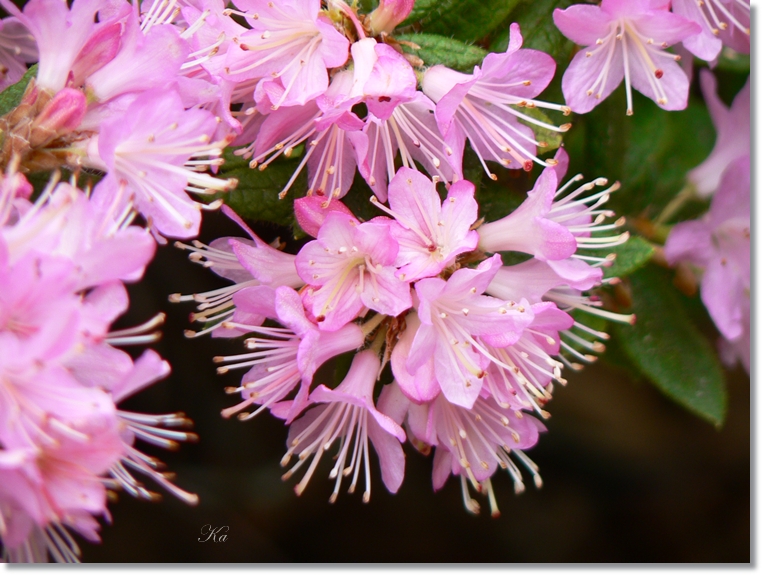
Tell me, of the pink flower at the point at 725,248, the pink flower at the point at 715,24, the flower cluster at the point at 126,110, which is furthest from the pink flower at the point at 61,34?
the pink flower at the point at 725,248

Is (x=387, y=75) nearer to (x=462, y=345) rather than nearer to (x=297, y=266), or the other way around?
(x=297, y=266)

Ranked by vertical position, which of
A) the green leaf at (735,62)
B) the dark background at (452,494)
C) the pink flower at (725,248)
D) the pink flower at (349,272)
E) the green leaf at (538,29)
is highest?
the green leaf at (538,29)

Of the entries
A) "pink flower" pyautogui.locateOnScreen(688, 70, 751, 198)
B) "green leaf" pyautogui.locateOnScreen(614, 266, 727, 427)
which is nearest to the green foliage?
"pink flower" pyautogui.locateOnScreen(688, 70, 751, 198)

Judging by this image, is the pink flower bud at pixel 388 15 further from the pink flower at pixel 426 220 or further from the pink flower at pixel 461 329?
the pink flower at pixel 461 329

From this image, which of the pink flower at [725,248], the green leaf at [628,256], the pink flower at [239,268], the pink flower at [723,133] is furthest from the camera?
the pink flower at [723,133]

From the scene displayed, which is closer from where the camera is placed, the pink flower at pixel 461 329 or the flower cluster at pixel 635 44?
the pink flower at pixel 461 329

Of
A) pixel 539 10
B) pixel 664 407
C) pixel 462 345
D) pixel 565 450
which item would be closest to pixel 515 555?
pixel 565 450

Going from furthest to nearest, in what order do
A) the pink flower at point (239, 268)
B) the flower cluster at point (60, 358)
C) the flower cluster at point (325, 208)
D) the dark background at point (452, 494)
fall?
the dark background at point (452, 494) → the pink flower at point (239, 268) → the flower cluster at point (325, 208) → the flower cluster at point (60, 358)

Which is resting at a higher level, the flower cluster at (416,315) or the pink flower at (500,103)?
the pink flower at (500,103)
